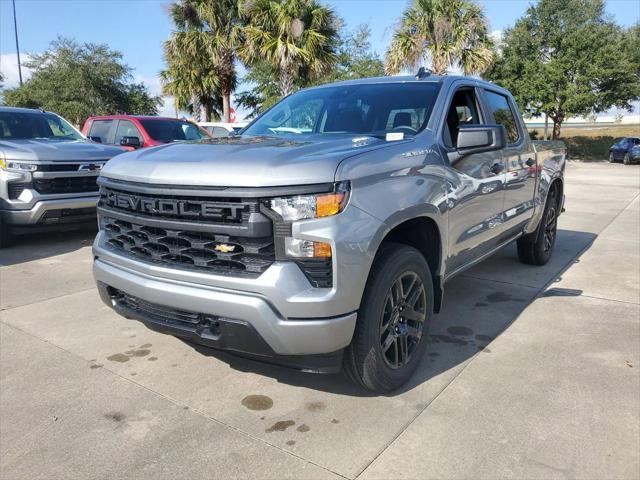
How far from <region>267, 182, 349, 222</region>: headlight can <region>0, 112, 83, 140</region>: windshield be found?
664 cm

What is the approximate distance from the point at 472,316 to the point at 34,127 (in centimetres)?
693

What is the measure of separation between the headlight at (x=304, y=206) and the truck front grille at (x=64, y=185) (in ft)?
17.0

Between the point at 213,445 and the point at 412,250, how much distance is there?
1.47 metres

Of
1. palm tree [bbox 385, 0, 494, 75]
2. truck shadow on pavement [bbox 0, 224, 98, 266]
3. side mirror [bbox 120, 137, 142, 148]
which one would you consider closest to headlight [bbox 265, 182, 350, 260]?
truck shadow on pavement [bbox 0, 224, 98, 266]

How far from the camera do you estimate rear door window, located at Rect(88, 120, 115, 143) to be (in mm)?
10258

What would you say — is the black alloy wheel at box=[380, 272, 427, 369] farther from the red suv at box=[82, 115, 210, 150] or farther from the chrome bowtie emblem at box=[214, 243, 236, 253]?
the red suv at box=[82, 115, 210, 150]

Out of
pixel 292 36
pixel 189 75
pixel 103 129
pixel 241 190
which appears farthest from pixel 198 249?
pixel 189 75

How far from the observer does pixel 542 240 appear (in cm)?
585

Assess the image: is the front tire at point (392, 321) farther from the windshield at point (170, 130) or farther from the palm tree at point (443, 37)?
the palm tree at point (443, 37)

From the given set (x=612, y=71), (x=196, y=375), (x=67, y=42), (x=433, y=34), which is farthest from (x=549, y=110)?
(x=196, y=375)

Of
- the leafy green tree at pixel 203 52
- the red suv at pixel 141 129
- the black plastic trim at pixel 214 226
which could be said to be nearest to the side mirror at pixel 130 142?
the red suv at pixel 141 129

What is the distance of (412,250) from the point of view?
3.00 m

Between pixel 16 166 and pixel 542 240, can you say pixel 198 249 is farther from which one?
pixel 16 166

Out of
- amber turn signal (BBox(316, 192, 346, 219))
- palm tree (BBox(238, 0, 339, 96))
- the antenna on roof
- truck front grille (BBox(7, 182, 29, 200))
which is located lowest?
truck front grille (BBox(7, 182, 29, 200))
